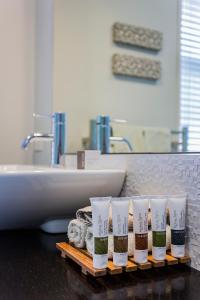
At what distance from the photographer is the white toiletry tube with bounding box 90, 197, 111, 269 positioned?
1.96 feet

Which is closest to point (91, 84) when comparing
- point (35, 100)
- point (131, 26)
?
point (131, 26)

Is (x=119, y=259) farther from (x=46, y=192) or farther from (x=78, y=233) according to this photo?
(x=46, y=192)

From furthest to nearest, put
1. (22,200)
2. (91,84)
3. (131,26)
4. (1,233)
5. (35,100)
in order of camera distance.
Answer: (35,100) < (91,84) < (131,26) < (1,233) < (22,200)

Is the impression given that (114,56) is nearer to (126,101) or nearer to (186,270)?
(126,101)

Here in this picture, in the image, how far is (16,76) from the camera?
168 centimetres

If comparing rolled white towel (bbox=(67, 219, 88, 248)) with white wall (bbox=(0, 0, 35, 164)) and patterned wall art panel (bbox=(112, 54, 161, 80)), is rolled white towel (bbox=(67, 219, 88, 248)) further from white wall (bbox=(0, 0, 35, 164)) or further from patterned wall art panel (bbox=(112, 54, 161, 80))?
white wall (bbox=(0, 0, 35, 164))

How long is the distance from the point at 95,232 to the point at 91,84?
0.89 m

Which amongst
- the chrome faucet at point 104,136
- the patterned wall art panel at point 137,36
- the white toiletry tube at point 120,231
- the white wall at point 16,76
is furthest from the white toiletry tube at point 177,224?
the white wall at point 16,76

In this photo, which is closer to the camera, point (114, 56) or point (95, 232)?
point (95, 232)

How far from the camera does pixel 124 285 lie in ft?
1.89

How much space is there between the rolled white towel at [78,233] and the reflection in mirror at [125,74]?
14.6 inches

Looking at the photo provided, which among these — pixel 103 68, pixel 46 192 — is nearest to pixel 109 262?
pixel 46 192

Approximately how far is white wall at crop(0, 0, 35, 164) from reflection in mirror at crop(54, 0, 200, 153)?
276 mm

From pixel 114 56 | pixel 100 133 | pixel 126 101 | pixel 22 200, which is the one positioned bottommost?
pixel 22 200
